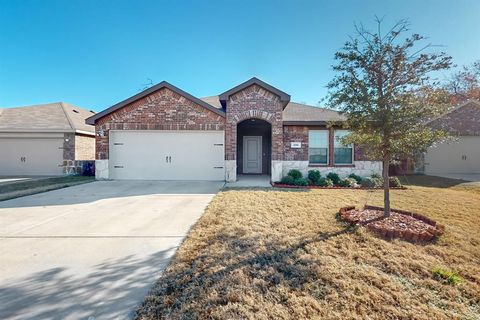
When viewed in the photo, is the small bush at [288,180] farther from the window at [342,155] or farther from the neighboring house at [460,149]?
the neighboring house at [460,149]

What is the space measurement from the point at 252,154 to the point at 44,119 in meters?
13.4

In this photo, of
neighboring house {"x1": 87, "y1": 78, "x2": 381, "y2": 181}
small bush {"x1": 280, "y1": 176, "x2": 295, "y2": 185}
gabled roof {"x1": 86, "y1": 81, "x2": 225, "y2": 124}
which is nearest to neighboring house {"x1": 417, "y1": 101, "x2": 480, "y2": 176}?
neighboring house {"x1": 87, "y1": 78, "x2": 381, "y2": 181}

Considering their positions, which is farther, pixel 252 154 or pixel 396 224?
pixel 252 154

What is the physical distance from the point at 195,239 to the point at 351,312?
2580 millimetres

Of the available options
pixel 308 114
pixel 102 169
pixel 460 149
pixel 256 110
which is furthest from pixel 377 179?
pixel 102 169

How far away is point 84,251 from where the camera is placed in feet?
11.9

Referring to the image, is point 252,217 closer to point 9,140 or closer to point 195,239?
point 195,239

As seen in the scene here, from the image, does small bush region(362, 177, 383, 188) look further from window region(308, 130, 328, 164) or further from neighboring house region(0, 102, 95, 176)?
neighboring house region(0, 102, 95, 176)

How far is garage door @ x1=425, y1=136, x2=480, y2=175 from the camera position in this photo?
14680 millimetres

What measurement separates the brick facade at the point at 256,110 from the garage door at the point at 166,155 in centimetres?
90

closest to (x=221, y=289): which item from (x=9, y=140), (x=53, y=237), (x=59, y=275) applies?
(x=59, y=275)

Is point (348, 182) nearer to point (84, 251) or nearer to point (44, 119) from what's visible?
point (84, 251)

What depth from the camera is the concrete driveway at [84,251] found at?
2.43 metres

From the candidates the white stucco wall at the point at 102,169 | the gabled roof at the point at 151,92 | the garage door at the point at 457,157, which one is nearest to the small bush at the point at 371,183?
the gabled roof at the point at 151,92
